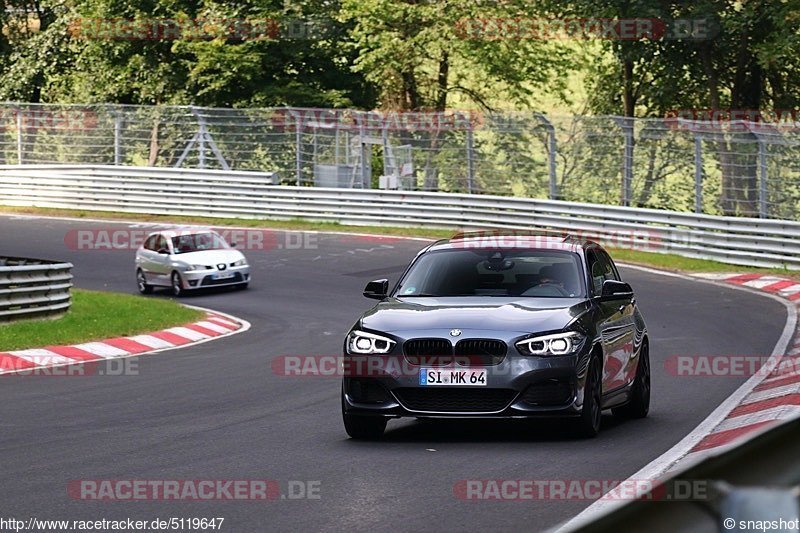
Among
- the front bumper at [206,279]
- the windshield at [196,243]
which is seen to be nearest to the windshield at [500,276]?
the front bumper at [206,279]

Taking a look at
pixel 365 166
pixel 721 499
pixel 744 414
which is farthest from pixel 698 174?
pixel 721 499

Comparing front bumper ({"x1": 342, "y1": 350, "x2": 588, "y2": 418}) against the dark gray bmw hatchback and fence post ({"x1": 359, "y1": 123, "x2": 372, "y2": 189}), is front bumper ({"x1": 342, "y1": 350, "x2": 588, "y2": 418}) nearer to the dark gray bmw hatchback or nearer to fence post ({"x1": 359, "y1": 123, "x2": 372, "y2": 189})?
the dark gray bmw hatchback

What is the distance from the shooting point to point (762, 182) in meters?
28.5

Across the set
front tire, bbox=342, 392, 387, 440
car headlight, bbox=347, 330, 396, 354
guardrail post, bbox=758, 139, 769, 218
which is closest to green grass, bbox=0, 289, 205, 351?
front tire, bbox=342, 392, 387, 440

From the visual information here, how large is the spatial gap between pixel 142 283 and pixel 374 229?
897 centimetres

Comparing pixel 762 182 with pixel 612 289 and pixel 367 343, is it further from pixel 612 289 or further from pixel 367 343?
pixel 367 343

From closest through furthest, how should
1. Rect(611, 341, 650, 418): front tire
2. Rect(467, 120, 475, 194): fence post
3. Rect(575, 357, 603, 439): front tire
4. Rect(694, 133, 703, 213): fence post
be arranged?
Rect(575, 357, 603, 439): front tire
Rect(611, 341, 650, 418): front tire
Rect(694, 133, 703, 213): fence post
Rect(467, 120, 475, 194): fence post

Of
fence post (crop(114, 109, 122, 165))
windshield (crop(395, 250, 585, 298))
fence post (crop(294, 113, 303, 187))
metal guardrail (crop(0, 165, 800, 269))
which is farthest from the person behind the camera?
fence post (crop(114, 109, 122, 165))

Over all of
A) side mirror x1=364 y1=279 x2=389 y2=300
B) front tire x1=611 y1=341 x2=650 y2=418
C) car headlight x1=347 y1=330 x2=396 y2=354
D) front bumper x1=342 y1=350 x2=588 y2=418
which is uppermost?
side mirror x1=364 y1=279 x2=389 y2=300

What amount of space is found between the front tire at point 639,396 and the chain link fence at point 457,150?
55.9 ft

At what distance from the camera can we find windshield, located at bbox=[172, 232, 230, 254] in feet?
91.8

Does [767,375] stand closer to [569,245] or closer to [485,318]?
[569,245]

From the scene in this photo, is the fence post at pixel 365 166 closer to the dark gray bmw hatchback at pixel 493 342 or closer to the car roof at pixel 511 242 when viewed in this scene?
the car roof at pixel 511 242

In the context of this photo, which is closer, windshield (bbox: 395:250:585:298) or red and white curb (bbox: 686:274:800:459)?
red and white curb (bbox: 686:274:800:459)
